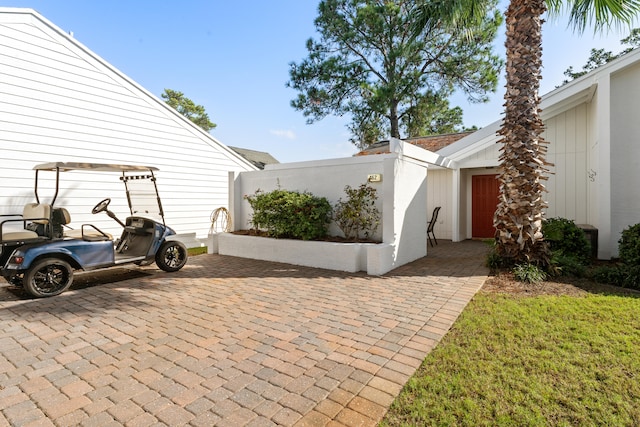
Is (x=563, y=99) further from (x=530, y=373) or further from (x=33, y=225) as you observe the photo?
(x=33, y=225)

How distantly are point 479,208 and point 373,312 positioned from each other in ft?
27.1

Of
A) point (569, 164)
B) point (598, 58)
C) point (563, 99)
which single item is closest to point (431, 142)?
point (569, 164)

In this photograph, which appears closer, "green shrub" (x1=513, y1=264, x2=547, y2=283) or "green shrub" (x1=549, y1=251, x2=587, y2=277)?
"green shrub" (x1=513, y1=264, x2=547, y2=283)

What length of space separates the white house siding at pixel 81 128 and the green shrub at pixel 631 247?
361 inches

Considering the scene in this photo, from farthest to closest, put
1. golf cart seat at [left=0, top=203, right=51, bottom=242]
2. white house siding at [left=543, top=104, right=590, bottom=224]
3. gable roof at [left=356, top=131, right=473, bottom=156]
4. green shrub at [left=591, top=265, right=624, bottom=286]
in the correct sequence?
gable roof at [left=356, top=131, right=473, bottom=156] < white house siding at [left=543, top=104, right=590, bottom=224] < green shrub at [left=591, top=265, right=624, bottom=286] < golf cart seat at [left=0, top=203, right=51, bottom=242]

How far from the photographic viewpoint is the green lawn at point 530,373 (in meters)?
2.03

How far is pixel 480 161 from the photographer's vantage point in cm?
972

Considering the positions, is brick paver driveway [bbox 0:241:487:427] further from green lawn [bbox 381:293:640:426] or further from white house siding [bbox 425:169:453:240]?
white house siding [bbox 425:169:453:240]

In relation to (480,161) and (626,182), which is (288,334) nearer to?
(626,182)

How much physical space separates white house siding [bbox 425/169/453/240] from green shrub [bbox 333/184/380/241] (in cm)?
513

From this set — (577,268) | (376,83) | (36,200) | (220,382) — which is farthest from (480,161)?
(36,200)

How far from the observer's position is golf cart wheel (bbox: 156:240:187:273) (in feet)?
19.8

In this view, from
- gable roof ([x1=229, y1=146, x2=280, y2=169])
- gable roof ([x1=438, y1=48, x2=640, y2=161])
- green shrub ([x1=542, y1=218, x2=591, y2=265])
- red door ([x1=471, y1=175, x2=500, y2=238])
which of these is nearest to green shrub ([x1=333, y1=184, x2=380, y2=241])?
gable roof ([x1=438, y1=48, x2=640, y2=161])

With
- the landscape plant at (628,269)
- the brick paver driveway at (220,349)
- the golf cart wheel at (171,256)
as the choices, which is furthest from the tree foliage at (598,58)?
the golf cart wheel at (171,256)
